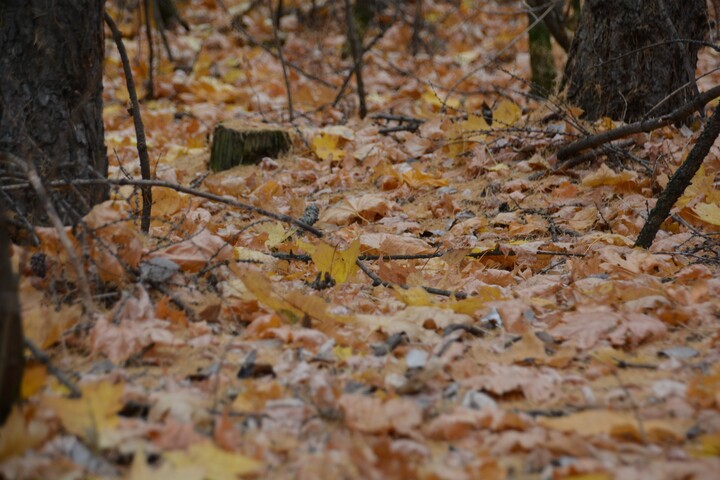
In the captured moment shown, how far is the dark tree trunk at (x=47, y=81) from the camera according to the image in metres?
2.39

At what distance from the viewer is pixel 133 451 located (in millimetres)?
1516

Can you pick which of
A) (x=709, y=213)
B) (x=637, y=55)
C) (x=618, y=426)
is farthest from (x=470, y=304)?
(x=637, y=55)

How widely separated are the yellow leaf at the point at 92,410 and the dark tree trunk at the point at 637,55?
391cm

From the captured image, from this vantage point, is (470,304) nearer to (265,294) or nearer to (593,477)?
(265,294)

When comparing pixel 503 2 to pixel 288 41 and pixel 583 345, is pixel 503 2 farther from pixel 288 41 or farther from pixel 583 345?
pixel 583 345

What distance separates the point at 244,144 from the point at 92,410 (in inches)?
156

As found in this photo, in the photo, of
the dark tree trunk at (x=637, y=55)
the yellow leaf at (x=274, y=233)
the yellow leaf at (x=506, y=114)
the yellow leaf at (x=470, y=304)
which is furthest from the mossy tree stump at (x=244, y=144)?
the yellow leaf at (x=470, y=304)

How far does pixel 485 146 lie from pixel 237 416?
143 inches

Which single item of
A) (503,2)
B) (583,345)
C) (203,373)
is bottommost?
(203,373)

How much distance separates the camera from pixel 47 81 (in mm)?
2438

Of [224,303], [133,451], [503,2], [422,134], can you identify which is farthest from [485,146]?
[503,2]

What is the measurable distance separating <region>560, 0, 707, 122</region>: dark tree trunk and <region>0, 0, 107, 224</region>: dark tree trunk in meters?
3.42

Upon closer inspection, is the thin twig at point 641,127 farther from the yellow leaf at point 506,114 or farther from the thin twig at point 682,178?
the yellow leaf at point 506,114

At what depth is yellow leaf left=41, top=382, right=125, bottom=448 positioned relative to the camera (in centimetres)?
152
